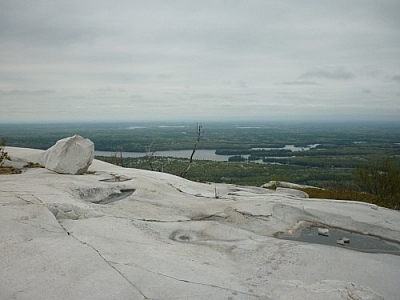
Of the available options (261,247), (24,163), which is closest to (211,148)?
(24,163)

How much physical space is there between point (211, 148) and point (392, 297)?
411 feet

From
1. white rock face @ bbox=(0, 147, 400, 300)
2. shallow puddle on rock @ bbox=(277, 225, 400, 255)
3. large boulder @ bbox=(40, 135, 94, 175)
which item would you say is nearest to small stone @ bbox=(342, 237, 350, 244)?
shallow puddle on rock @ bbox=(277, 225, 400, 255)

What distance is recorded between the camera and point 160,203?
39.4 ft

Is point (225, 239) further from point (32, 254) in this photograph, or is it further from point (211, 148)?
point (211, 148)

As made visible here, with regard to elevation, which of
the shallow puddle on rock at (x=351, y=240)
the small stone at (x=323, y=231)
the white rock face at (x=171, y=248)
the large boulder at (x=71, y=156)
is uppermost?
the large boulder at (x=71, y=156)

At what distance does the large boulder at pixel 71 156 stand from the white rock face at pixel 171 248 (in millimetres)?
1866

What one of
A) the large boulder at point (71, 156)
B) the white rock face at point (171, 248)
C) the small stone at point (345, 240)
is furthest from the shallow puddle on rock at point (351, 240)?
the large boulder at point (71, 156)

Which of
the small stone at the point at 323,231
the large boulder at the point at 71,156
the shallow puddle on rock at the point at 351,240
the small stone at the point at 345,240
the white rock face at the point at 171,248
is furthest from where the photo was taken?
the large boulder at the point at 71,156

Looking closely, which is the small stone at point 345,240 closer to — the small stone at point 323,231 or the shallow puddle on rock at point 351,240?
the shallow puddle on rock at point 351,240

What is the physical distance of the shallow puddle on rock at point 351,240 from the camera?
31.1ft

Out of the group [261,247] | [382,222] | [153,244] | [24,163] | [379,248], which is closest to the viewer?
[153,244]

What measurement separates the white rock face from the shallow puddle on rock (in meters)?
0.35

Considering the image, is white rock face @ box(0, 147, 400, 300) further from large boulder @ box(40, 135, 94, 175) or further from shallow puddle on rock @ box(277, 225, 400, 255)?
large boulder @ box(40, 135, 94, 175)

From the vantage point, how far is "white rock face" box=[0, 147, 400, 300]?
5996 mm
